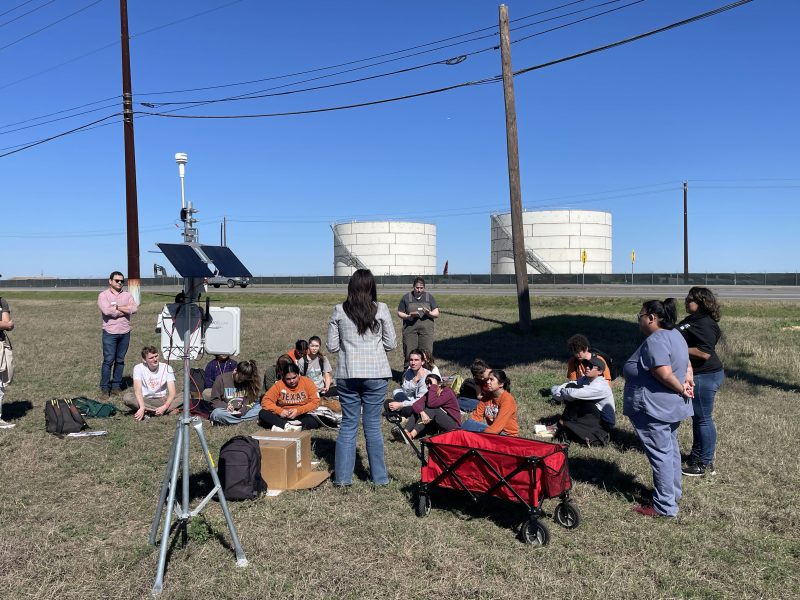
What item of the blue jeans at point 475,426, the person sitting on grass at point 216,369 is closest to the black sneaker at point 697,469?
the blue jeans at point 475,426

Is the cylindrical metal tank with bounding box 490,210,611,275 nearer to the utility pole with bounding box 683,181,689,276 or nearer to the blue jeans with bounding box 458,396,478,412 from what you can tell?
the utility pole with bounding box 683,181,689,276

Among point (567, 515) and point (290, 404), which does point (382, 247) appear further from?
point (567, 515)

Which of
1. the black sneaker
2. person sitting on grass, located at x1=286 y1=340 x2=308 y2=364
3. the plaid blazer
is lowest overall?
the black sneaker

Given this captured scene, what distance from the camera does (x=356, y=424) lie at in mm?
6359

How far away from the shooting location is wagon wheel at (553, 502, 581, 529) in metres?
5.32

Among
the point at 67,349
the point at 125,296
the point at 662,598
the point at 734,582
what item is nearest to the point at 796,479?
the point at 734,582

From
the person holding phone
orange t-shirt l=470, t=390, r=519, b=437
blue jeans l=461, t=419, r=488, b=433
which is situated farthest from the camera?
the person holding phone

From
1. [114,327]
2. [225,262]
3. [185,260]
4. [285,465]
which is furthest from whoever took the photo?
[114,327]

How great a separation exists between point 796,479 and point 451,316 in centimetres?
1679

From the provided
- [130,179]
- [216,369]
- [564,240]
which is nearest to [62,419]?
[216,369]

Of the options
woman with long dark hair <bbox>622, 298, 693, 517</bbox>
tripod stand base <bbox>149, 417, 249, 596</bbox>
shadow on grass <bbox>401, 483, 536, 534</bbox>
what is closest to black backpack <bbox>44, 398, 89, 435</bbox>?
tripod stand base <bbox>149, 417, 249, 596</bbox>

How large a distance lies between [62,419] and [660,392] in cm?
725

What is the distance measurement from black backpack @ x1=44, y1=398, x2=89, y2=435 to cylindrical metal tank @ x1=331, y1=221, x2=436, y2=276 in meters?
54.3

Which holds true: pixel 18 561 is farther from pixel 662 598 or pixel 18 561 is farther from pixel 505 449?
pixel 662 598
